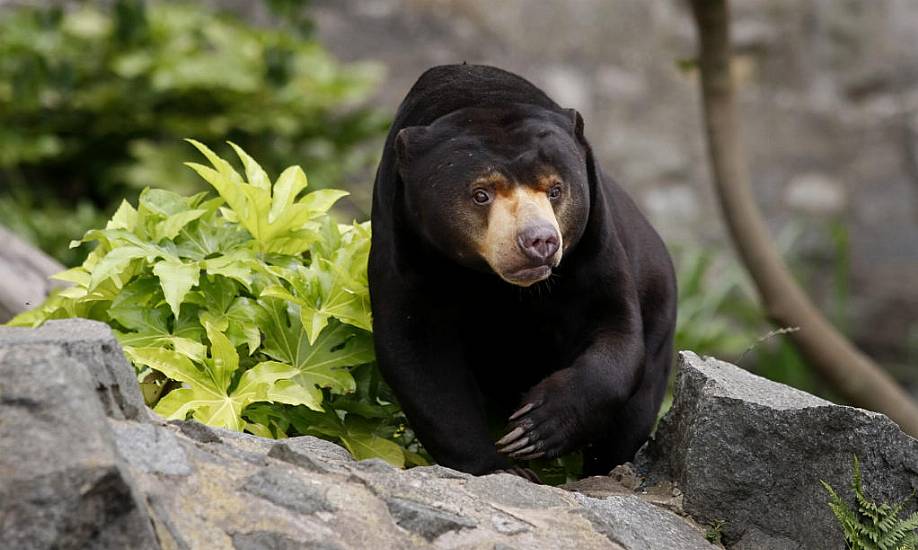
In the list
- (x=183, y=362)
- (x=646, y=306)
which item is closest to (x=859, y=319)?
→ (x=646, y=306)

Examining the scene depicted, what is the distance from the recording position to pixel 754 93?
368 inches

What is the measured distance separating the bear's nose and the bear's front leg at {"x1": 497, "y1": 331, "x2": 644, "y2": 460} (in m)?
0.43

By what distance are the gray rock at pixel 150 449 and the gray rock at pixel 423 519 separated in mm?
425

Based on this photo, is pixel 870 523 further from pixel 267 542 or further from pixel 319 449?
pixel 267 542

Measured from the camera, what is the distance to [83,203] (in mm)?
8914

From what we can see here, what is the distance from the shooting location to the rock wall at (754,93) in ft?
29.5

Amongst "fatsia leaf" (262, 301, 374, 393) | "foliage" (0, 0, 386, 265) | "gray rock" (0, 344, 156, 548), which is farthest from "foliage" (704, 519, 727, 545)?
"foliage" (0, 0, 386, 265)

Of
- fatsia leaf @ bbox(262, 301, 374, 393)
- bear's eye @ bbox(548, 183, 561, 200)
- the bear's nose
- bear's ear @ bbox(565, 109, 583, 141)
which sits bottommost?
fatsia leaf @ bbox(262, 301, 374, 393)

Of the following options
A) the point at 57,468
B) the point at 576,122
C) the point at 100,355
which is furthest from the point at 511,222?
the point at 57,468

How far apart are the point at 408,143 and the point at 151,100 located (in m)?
5.49

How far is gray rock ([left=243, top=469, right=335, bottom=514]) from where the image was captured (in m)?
2.48

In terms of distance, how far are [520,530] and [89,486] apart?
39.5 inches

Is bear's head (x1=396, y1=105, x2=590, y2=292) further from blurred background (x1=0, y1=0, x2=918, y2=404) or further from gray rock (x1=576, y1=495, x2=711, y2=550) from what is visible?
blurred background (x1=0, y1=0, x2=918, y2=404)

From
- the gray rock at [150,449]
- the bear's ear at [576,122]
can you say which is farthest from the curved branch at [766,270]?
the gray rock at [150,449]
